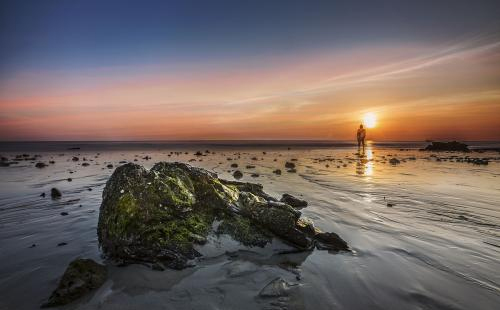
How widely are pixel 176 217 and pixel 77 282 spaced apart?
2329 millimetres

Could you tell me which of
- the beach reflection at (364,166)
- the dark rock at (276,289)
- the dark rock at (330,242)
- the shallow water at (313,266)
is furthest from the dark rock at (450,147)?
the dark rock at (276,289)

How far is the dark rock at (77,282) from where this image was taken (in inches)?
171

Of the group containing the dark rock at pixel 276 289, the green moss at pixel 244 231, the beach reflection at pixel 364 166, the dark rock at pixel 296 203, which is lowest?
the beach reflection at pixel 364 166

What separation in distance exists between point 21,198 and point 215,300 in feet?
40.0

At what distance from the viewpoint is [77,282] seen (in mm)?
4586

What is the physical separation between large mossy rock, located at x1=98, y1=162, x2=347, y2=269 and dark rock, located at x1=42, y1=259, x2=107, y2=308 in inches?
30.6

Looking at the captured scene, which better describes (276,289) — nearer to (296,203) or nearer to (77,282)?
(77,282)

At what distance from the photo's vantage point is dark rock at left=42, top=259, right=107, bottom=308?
4344 mm

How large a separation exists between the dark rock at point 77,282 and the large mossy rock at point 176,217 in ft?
2.55

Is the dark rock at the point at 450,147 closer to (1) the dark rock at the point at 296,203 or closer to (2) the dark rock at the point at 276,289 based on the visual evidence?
(1) the dark rock at the point at 296,203

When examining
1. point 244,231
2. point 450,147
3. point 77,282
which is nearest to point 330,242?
point 244,231

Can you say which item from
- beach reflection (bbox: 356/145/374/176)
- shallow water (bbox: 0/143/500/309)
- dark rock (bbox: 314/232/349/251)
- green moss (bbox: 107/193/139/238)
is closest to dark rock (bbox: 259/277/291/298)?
shallow water (bbox: 0/143/500/309)

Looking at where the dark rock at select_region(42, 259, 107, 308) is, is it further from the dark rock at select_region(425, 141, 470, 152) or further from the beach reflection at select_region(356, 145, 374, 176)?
the dark rock at select_region(425, 141, 470, 152)

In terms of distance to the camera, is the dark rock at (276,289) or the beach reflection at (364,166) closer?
the dark rock at (276,289)
